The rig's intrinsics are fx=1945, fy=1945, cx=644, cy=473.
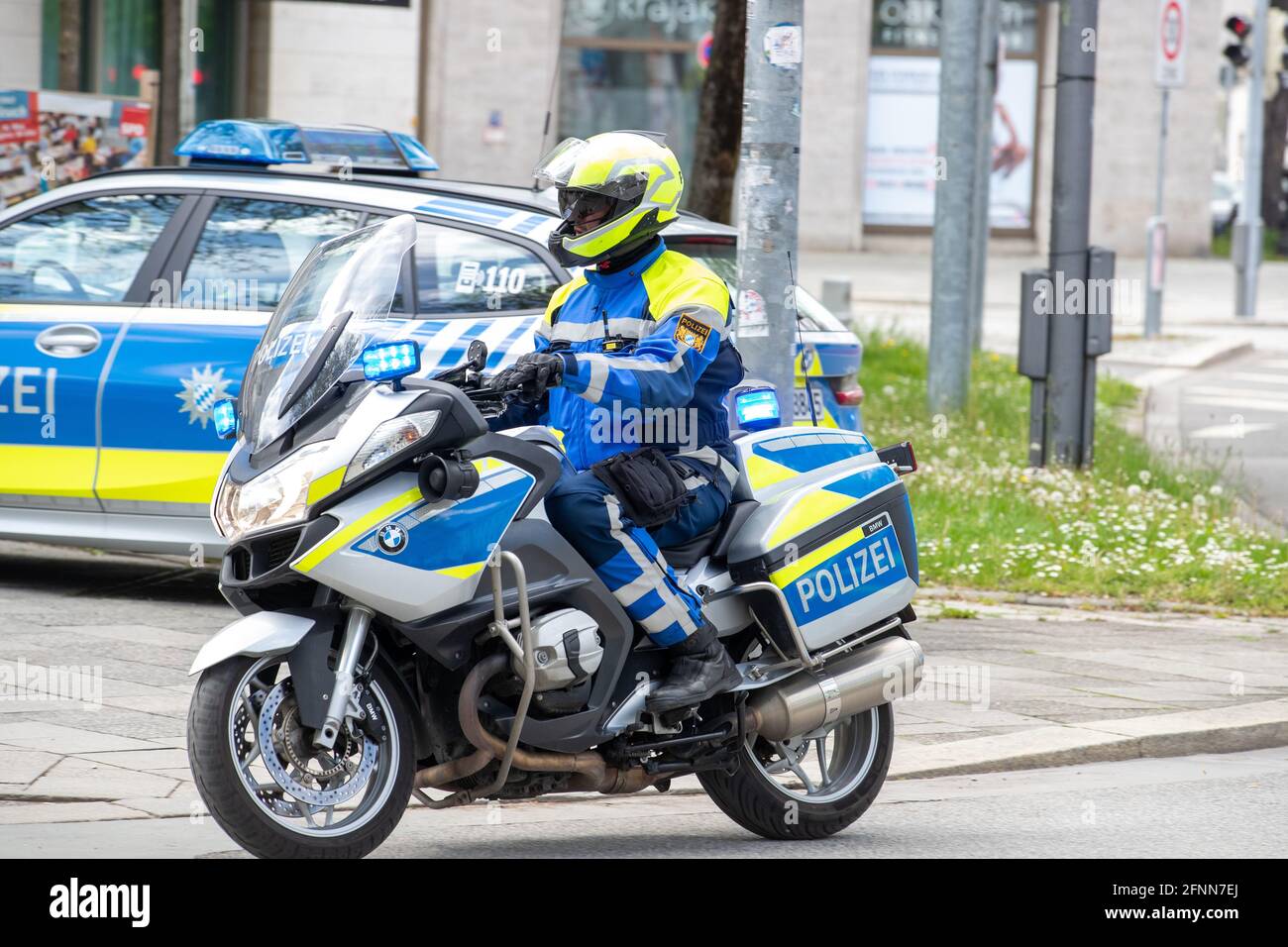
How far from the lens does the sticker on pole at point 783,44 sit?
7465 millimetres

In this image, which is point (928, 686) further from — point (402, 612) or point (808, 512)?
point (402, 612)

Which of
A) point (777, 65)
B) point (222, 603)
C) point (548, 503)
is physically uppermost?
point (777, 65)

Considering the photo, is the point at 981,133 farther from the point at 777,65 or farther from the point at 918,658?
the point at 918,658

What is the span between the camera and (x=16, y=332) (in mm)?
7848

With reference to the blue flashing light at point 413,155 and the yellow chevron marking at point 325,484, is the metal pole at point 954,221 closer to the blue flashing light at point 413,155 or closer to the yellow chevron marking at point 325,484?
the blue flashing light at point 413,155

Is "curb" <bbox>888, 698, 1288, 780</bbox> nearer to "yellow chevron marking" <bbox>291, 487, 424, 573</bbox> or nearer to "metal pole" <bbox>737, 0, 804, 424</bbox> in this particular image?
"metal pole" <bbox>737, 0, 804, 424</bbox>

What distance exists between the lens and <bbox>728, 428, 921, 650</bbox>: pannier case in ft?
16.8

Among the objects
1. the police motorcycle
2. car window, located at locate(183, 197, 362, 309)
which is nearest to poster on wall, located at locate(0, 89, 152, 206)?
car window, located at locate(183, 197, 362, 309)

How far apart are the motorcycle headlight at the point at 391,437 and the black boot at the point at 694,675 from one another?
934mm

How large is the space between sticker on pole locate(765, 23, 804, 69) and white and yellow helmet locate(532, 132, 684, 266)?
2733mm

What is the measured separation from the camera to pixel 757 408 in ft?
17.4

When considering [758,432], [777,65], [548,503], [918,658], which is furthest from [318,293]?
[777,65]

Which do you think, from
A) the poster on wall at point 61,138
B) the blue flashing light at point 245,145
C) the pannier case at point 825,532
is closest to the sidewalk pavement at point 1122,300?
the poster on wall at point 61,138
